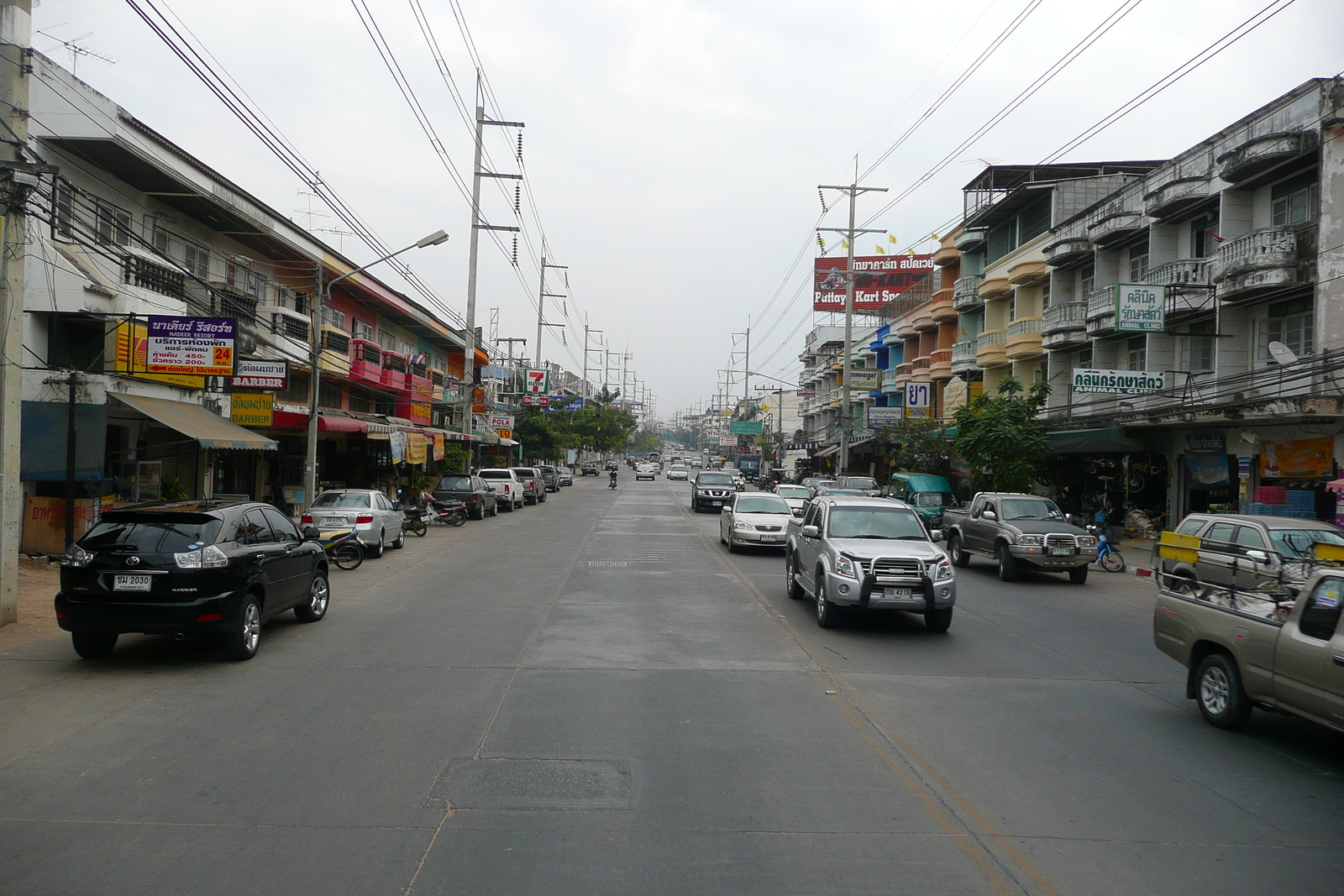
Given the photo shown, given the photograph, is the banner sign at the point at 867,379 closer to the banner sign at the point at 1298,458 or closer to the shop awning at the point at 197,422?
the banner sign at the point at 1298,458

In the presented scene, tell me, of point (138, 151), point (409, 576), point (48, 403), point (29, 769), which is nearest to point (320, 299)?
point (138, 151)

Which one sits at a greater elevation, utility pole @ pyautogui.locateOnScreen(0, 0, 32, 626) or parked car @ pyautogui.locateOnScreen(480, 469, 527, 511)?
utility pole @ pyautogui.locateOnScreen(0, 0, 32, 626)

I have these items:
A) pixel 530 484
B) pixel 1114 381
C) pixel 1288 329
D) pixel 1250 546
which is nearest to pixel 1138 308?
pixel 1114 381

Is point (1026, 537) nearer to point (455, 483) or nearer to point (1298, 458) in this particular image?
point (1298, 458)

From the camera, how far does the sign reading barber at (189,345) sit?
18.0 metres

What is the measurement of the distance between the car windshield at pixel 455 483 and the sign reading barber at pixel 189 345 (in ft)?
54.5

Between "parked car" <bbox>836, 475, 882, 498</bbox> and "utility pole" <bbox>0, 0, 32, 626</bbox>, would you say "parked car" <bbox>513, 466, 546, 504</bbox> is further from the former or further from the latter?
"utility pole" <bbox>0, 0, 32, 626</bbox>

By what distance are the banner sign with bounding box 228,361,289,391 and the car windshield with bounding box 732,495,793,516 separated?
11.8m

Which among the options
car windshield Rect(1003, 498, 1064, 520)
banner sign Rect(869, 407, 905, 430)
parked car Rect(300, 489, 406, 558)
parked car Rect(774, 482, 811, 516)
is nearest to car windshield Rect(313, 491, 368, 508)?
parked car Rect(300, 489, 406, 558)

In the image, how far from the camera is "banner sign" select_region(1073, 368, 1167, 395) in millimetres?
25516

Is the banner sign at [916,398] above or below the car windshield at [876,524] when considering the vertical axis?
above

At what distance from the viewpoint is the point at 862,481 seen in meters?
38.9

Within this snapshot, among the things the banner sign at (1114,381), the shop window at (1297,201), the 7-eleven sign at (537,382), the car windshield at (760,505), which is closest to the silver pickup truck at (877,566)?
the car windshield at (760,505)

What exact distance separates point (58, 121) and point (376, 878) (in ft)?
64.3
